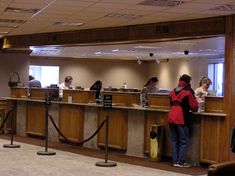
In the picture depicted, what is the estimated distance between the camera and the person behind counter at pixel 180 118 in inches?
307

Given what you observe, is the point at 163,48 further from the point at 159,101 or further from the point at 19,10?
the point at 19,10

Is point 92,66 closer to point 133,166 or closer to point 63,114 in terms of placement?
point 63,114

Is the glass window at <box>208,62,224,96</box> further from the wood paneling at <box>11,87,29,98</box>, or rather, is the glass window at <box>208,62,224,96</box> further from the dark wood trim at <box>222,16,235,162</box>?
the dark wood trim at <box>222,16,235,162</box>

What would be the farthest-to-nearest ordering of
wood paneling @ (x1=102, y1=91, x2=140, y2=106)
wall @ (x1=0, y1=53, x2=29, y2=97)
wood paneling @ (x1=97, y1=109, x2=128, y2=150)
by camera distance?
1. wall @ (x1=0, y1=53, x2=29, y2=97)
2. wood paneling @ (x1=97, y1=109, x2=128, y2=150)
3. wood paneling @ (x1=102, y1=91, x2=140, y2=106)

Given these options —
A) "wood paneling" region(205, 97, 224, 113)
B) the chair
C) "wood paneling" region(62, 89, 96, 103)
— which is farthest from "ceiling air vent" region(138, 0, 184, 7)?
the chair

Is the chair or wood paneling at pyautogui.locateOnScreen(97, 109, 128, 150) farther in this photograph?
wood paneling at pyautogui.locateOnScreen(97, 109, 128, 150)

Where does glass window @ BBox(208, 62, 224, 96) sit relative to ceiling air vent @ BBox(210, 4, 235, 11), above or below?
below

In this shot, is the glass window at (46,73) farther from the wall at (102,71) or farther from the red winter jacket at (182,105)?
the red winter jacket at (182,105)

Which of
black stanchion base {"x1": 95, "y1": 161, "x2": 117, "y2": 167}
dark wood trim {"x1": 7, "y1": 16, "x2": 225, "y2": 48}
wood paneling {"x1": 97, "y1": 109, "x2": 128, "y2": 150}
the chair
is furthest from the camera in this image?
wood paneling {"x1": 97, "y1": 109, "x2": 128, "y2": 150}

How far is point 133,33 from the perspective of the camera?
32.1ft

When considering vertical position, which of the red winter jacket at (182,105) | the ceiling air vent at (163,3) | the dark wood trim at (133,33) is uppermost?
the ceiling air vent at (163,3)

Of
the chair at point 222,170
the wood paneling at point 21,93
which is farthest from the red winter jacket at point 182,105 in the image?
the wood paneling at point 21,93

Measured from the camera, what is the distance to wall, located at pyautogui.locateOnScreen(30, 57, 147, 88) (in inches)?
879

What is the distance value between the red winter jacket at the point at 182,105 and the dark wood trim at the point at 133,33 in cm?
117
